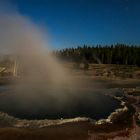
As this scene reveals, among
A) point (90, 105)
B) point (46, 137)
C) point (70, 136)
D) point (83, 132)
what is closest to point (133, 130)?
point (83, 132)

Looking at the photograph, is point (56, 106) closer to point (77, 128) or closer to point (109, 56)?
point (77, 128)

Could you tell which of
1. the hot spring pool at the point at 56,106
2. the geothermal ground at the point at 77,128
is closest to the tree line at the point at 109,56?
the hot spring pool at the point at 56,106

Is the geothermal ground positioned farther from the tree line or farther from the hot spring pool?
the tree line

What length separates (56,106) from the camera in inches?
2239

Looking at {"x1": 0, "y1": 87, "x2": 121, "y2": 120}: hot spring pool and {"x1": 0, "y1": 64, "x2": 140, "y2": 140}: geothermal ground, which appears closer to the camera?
{"x1": 0, "y1": 64, "x2": 140, "y2": 140}: geothermal ground

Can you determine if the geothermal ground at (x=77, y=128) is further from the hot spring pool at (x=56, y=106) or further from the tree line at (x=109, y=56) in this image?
the tree line at (x=109, y=56)

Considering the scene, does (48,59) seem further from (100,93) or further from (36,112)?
(36,112)

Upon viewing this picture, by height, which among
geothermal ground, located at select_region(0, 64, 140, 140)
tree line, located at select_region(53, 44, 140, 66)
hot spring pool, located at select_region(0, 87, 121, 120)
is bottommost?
geothermal ground, located at select_region(0, 64, 140, 140)

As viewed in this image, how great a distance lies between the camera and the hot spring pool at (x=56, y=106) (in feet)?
165

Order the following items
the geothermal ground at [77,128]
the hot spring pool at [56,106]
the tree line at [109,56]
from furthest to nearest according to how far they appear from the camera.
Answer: the tree line at [109,56]
the hot spring pool at [56,106]
the geothermal ground at [77,128]

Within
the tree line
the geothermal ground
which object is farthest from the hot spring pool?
the tree line

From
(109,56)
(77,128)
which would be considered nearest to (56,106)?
(77,128)

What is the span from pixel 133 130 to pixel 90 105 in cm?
1815

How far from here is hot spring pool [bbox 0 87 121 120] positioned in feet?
165
